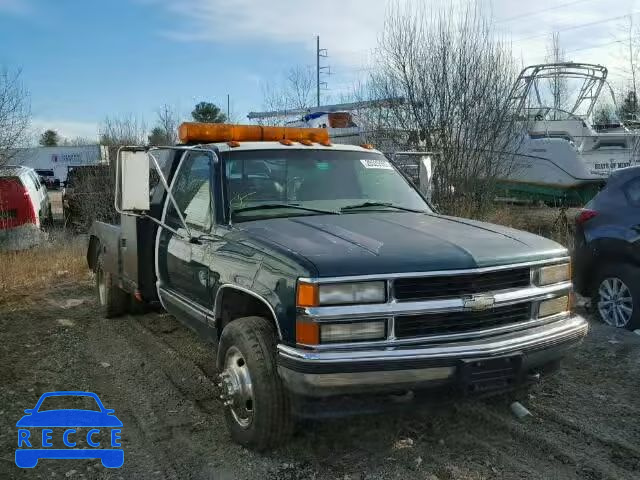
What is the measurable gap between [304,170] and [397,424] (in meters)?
1.98

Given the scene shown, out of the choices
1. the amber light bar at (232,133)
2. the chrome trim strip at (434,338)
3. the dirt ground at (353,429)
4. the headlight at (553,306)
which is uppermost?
the amber light bar at (232,133)

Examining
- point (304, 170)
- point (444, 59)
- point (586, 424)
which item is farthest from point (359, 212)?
point (444, 59)

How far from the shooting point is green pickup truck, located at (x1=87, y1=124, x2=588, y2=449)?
3.15m

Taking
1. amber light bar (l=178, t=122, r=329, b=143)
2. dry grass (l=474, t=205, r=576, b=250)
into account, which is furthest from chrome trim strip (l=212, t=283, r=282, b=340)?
dry grass (l=474, t=205, r=576, b=250)

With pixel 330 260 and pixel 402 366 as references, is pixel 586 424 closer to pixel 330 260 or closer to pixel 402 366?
pixel 402 366

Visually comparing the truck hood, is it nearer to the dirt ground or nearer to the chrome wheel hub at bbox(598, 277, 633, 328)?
the dirt ground

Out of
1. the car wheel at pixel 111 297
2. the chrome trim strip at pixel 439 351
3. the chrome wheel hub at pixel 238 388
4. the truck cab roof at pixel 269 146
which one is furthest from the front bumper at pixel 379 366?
the car wheel at pixel 111 297

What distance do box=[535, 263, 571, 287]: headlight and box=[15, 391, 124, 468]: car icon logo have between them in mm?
2689

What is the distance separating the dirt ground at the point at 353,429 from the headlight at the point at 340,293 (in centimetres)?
72

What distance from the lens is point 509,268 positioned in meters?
3.45

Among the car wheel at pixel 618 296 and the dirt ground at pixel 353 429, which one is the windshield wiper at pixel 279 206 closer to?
the dirt ground at pixel 353 429

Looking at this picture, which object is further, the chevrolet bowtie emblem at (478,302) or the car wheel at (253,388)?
the car wheel at (253,388)

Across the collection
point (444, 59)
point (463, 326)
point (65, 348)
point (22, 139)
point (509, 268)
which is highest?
point (444, 59)

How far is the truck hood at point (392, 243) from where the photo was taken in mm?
3230
